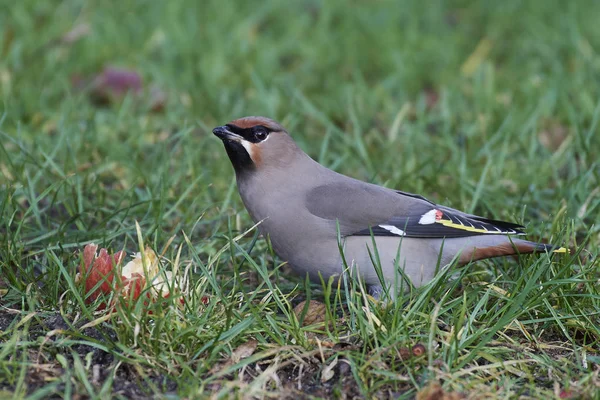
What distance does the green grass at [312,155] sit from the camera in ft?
11.6

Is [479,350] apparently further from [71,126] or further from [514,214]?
[71,126]

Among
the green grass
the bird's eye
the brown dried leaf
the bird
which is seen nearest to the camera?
the green grass

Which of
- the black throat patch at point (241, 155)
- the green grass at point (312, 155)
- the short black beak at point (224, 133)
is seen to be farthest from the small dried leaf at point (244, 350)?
the short black beak at point (224, 133)

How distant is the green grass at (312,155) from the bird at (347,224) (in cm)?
18

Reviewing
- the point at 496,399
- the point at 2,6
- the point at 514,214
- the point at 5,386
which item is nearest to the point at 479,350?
the point at 496,399

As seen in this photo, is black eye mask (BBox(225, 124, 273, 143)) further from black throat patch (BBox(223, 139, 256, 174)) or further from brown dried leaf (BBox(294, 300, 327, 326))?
brown dried leaf (BBox(294, 300, 327, 326))

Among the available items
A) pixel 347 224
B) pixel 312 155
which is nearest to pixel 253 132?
pixel 347 224

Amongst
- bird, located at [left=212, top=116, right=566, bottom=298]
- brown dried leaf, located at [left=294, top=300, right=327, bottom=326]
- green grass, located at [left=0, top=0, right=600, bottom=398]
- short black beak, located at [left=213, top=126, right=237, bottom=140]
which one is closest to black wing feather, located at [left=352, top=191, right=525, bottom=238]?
bird, located at [left=212, top=116, right=566, bottom=298]

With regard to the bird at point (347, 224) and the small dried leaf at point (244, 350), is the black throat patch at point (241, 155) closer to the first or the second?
the bird at point (347, 224)

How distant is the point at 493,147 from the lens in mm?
6172

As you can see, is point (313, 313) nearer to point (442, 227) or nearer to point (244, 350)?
point (244, 350)

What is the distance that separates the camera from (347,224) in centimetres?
427

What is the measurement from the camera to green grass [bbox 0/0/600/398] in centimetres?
355

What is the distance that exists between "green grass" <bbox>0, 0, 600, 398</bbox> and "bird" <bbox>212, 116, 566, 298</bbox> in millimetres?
182
